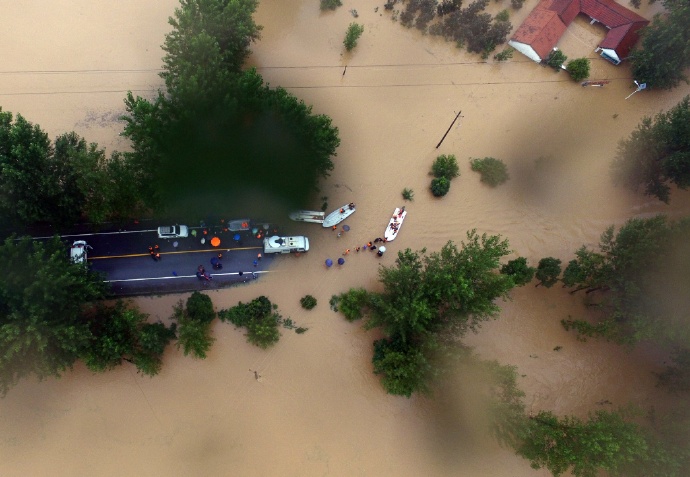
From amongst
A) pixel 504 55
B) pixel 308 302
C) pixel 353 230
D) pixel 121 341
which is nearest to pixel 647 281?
pixel 353 230

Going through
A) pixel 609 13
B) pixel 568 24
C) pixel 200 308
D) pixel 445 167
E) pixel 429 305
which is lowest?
pixel 200 308

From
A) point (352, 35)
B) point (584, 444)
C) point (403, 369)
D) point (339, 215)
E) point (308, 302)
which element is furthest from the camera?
point (352, 35)

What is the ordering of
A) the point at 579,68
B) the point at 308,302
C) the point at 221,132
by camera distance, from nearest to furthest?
the point at 221,132
the point at 308,302
the point at 579,68

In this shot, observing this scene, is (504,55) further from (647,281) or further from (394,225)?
(647,281)

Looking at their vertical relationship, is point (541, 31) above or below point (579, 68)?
above

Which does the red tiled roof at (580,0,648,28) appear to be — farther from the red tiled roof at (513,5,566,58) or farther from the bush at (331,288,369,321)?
the bush at (331,288,369,321)

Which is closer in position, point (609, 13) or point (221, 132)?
point (221, 132)

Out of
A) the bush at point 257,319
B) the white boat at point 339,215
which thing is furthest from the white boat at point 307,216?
the bush at point 257,319

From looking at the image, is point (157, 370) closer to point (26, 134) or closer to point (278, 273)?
point (278, 273)

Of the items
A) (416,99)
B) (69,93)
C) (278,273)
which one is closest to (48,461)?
(278,273)
